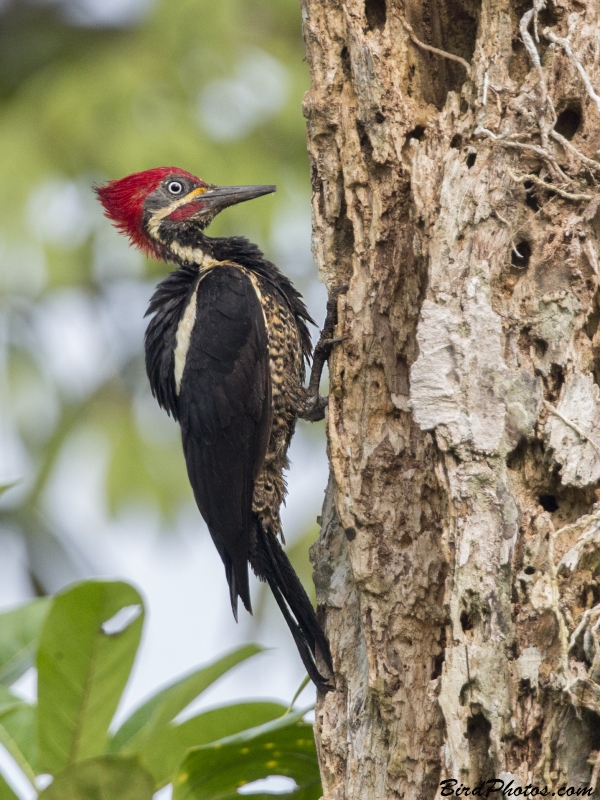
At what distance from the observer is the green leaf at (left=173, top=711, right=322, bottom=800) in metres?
2.11

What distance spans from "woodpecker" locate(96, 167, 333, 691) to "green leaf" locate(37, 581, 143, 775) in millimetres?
642

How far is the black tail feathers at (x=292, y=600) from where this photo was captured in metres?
2.41

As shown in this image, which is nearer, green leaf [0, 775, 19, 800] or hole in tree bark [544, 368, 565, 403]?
hole in tree bark [544, 368, 565, 403]

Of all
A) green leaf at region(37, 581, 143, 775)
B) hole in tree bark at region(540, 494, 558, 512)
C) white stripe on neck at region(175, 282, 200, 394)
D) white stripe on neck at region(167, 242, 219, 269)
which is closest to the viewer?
hole in tree bark at region(540, 494, 558, 512)

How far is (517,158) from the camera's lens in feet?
7.02

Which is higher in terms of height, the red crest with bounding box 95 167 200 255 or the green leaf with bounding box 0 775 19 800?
the red crest with bounding box 95 167 200 255

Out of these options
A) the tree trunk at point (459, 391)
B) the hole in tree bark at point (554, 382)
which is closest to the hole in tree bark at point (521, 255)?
the tree trunk at point (459, 391)

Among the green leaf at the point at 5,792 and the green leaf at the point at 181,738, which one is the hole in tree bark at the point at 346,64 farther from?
the green leaf at the point at 5,792

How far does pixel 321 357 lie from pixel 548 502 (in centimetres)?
108

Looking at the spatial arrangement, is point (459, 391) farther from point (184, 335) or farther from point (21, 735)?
point (184, 335)

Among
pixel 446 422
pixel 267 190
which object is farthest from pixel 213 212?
pixel 446 422

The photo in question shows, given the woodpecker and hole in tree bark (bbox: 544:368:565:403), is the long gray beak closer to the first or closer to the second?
the woodpecker

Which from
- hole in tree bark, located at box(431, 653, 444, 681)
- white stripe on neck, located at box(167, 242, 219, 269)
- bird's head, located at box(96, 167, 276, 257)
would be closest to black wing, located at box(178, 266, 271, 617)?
white stripe on neck, located at box(167, 242, 219, 269)

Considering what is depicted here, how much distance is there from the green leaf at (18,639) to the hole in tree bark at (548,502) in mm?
1356
